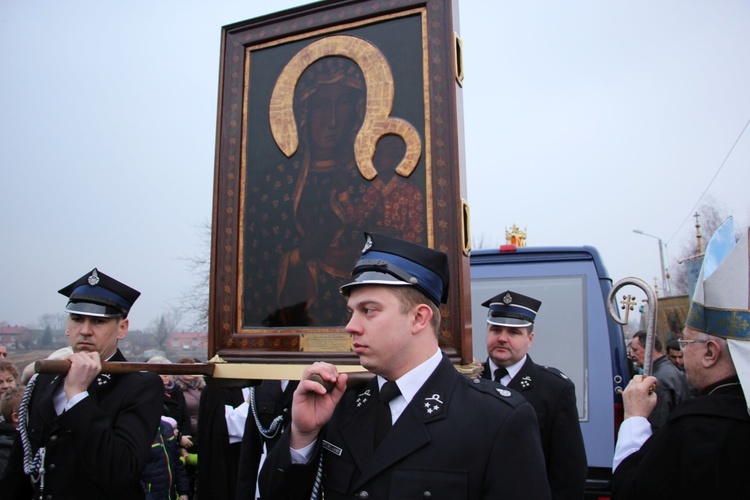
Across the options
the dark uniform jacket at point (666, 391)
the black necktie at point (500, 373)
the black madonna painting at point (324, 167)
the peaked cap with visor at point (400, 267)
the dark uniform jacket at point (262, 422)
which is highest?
the black madonna painting at point (324, 167)

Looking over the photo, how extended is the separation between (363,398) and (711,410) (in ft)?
4.25

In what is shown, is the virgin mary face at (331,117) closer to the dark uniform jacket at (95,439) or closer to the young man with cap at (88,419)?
the young man with cap at (88,419)

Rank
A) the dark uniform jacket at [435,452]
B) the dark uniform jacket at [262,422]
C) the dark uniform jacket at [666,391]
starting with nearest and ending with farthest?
the dark uniform jacket at [435,452], the dark uniform jacket at [262,422], the dark uniform jacket at [666,391]

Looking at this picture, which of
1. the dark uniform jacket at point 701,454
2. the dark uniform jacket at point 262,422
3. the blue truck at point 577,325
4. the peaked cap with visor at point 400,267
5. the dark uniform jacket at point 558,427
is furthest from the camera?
the blue truck at point 577,325

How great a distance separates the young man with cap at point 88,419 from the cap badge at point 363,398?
1.06 meters

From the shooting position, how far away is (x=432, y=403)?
1850 millimetres

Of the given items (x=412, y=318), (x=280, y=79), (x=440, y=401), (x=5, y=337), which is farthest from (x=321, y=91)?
(x=5, y=337)

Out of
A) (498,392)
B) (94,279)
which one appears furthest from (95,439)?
(498,392)

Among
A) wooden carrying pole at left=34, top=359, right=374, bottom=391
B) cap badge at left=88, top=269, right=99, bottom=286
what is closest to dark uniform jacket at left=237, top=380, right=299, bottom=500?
wooden carrying pole at left=34, top=359, right=374, bottom=391

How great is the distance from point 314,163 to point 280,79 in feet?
1.78

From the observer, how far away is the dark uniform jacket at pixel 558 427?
10.7 feet

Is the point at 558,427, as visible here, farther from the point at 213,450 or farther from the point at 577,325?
the point at 577,325

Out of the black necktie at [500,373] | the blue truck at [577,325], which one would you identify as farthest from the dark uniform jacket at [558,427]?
the blue truck at [577,325]

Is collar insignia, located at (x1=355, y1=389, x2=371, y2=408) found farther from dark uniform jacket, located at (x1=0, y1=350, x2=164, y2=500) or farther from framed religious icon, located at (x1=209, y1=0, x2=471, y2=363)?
dark uniform jacket, located at (x1=0, y1=350, x2=164, y2=500)
